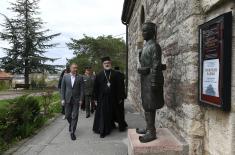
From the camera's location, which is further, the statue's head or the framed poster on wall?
the statue's head

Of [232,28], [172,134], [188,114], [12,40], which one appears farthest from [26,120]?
[12,40]

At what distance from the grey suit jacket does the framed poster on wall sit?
160 inches

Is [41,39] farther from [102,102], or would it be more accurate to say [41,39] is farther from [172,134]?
[172,134]

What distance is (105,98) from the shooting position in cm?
869

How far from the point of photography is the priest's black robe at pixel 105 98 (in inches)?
340

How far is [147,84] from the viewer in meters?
5.38

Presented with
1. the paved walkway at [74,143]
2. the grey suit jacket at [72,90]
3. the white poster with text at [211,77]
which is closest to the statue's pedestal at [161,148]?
the white poster with text at [211,77]

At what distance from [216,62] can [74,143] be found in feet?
14.2

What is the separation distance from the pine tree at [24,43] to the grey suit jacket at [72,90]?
3654 centimetres

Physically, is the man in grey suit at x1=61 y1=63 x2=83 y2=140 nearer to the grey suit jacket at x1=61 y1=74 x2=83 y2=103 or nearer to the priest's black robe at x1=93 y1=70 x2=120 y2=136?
the grey suit jacket at x1=61 y1=74 x2=83 y2=103

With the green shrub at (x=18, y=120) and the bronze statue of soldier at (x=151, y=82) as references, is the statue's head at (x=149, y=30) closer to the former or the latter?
the bronze statue of soldier at (x=151, y=82)

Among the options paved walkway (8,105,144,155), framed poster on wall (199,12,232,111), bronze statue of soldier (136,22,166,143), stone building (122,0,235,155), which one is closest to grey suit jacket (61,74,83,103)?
paved walkway (8,105,144,155)

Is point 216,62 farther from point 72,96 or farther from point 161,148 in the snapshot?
point 72,96

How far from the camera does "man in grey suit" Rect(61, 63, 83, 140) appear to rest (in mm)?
8102
